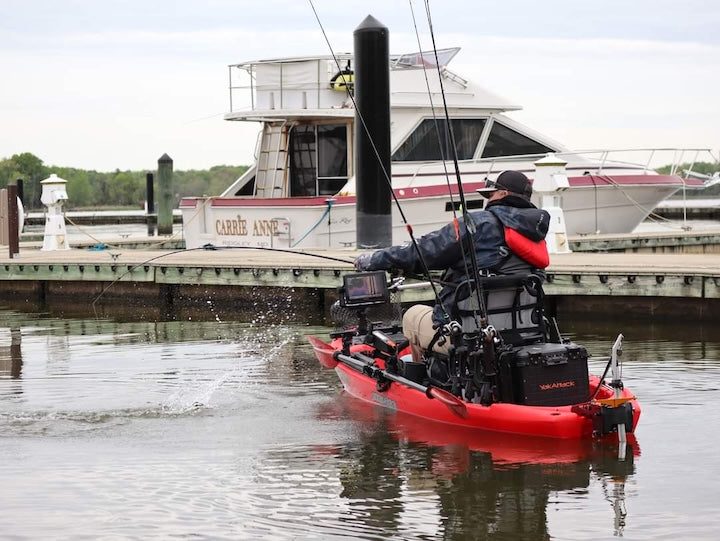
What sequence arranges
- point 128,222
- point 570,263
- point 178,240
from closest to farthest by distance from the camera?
point 570,263 → point 178,240 → point 128,222

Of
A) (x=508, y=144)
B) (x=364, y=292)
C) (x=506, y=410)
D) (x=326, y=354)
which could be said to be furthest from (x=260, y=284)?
(x=506, y=410)

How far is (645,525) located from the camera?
630 centimetres

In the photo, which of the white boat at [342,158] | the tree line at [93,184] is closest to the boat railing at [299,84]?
the white boat at [342,158]

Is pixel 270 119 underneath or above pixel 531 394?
above

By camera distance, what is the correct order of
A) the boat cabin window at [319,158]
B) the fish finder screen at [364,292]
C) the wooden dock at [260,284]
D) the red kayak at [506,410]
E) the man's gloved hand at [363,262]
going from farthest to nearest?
the boat cabin window at [319,158] → the wooden dock at [260,284] → the fish finder screen at [364,292] → the man's gloved hand at [363,262] → the red kayak at [506,410]

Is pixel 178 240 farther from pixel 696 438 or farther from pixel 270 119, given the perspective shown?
pixel 696 438

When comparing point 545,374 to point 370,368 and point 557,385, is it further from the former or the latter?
point 370,368

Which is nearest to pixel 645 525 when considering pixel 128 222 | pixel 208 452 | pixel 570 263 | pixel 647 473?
pixel 647 473

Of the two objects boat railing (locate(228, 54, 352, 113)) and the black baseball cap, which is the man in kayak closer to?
the black baseball cap

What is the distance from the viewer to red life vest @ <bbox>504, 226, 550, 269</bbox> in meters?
8.19

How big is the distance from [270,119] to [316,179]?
134 cm

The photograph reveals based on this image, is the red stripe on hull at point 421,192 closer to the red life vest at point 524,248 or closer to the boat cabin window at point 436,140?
the boat cabin window at point 436,140

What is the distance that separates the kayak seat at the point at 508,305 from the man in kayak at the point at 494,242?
Result: 10 cm

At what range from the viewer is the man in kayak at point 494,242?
8.20 m
